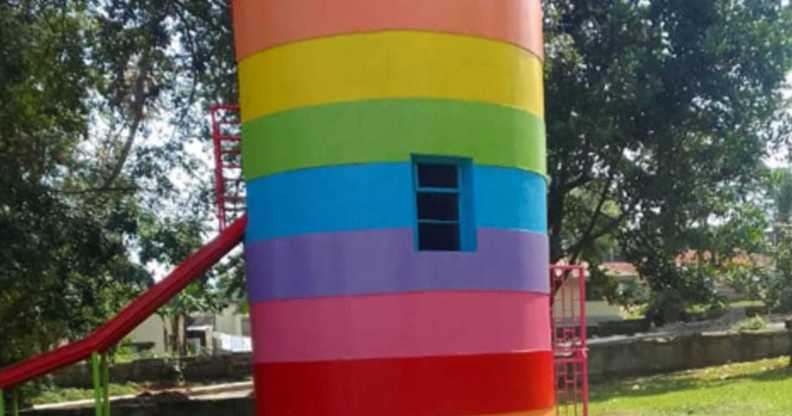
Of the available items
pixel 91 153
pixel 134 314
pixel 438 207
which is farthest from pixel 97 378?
pixel 91 153

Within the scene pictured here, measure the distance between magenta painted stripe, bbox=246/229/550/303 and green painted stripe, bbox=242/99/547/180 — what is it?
590mm

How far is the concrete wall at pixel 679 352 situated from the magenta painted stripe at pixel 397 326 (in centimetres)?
1505

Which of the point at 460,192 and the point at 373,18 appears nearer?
the point at 373,18

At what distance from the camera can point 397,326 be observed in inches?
289

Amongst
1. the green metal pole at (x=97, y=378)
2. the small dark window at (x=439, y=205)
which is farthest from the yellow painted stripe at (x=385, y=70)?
the green metal pole at (x=97, y=378)

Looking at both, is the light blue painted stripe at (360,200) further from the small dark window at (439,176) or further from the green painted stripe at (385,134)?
the small dark window at (439,176)

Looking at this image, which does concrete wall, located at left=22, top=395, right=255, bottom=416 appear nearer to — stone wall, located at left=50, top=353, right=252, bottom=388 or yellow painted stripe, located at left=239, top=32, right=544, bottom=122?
Result: yellow painted stripe, located at left=239, top=32, right=544, bottom=122

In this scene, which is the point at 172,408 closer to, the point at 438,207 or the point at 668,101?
the point at 438,207

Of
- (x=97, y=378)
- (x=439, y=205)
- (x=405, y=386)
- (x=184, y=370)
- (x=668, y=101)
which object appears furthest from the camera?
(x=184, y=370)

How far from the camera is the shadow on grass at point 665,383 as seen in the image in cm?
1841

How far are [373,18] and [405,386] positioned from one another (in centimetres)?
282

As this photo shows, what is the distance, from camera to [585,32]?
18984 mm

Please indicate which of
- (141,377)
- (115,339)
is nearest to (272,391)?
(115,339)

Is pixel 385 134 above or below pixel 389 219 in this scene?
above
